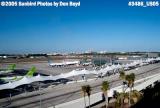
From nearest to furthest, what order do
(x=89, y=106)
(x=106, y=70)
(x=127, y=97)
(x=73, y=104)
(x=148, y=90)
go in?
(x=89, y=106) → (x=73, y=104) → (x=127, y=97) → (x=148, y=90) → (x=106, y=70)

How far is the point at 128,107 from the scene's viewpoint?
1490 inches

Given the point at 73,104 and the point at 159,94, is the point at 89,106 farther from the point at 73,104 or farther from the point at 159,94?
the point at 159,94

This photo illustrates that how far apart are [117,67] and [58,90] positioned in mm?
49457

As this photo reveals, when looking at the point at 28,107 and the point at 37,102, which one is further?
the point at 37,102

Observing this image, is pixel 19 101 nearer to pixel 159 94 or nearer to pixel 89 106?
pixel 89 106

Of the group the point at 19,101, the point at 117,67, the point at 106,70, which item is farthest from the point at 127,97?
the point at 117,67

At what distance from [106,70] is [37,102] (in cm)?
4812

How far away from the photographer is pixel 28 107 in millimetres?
40781

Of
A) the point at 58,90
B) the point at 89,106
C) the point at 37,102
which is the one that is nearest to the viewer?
the point at 89,106

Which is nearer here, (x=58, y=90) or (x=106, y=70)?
(x=58, y=90)

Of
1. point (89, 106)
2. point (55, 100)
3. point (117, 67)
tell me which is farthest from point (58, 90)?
point (117, 67)

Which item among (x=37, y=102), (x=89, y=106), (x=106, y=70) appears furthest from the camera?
(x=106, y=70)

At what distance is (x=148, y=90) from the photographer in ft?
159

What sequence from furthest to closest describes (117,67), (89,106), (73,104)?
(117,67), (73,104), (89,106)
